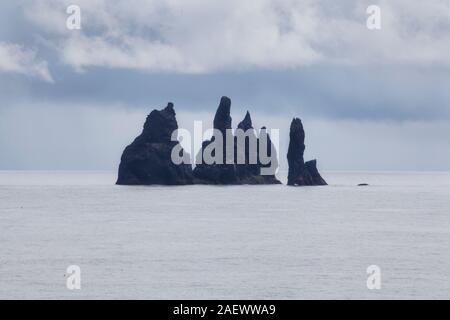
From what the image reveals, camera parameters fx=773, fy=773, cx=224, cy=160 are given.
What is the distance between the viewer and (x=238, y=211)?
12019cm

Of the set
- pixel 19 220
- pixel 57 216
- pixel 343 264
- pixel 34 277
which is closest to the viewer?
pixel 34 277

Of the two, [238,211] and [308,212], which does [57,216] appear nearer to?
[238,211]

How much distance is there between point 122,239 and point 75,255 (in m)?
12.9

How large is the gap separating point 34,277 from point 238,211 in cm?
7171

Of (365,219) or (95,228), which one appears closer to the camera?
(95,228)

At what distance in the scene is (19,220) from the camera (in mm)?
100500

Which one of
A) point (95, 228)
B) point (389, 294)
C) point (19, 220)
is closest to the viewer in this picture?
point (389, 294)

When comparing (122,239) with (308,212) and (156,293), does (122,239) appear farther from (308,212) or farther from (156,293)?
(308,212)
